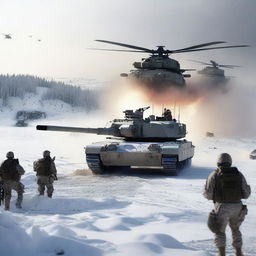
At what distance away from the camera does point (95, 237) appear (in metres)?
8.00

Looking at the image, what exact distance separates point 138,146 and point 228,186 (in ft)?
39.5

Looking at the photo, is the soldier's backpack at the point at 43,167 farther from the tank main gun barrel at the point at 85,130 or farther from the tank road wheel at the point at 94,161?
the tank main gun barrel at the point at 85,130

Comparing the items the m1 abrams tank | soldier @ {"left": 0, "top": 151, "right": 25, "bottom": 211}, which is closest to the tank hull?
the m1 abrams tank

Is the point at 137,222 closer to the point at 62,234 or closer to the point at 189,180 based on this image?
the point at 62,234

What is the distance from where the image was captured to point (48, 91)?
167875 millimetres

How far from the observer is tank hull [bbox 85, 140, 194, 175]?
18578 mm

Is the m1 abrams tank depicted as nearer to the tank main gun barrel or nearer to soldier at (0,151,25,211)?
the tank main gun barrel

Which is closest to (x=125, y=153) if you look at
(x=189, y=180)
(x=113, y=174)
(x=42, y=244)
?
(x=113, y=174)


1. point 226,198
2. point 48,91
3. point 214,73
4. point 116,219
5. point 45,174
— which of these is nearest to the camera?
point 226,198

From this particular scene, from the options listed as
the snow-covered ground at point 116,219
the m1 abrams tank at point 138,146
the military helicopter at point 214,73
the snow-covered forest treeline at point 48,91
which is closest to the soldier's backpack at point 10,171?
the snow-covered ground at point 116,219

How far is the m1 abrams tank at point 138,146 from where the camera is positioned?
61.2 feet

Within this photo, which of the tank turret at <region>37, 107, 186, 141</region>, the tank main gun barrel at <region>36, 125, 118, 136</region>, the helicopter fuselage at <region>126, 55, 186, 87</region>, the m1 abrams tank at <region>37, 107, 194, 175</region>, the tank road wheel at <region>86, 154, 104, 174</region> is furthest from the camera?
the helicopter fuselage at <region>126, 55, 186, 87</region>

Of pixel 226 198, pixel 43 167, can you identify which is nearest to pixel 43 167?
pixel 43 167

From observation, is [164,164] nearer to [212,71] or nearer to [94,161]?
[94,161]
